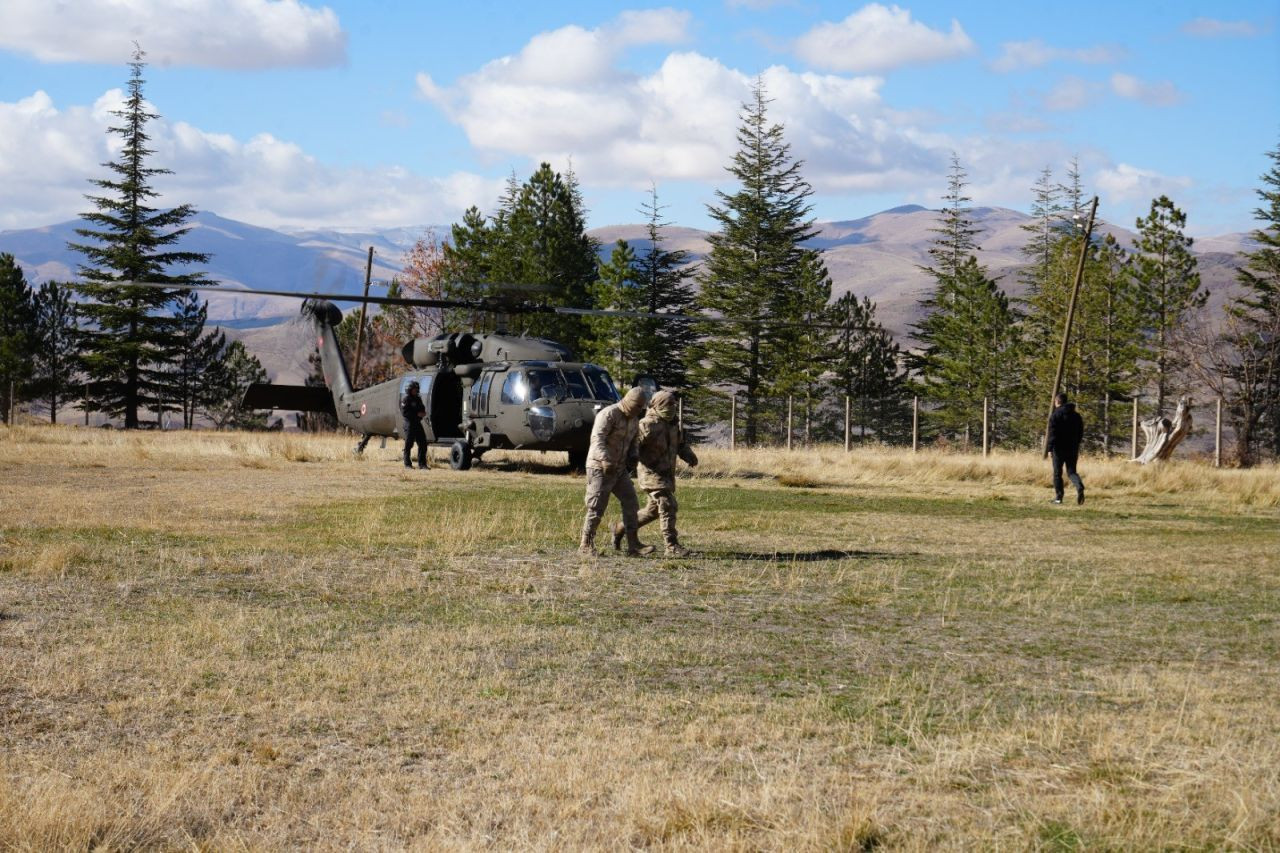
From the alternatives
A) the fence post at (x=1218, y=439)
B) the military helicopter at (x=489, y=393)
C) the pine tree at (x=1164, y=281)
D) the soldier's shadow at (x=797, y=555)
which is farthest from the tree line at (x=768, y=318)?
the soldier's shadow at (x=797, y=555)

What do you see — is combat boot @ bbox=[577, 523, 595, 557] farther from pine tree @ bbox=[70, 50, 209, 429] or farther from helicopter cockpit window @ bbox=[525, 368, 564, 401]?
pine tree @ bbox=[70, 50, 209, 429]

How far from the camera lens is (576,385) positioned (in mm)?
26438

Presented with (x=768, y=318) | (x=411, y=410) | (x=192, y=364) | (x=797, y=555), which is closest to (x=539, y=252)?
(x=768, y=318)

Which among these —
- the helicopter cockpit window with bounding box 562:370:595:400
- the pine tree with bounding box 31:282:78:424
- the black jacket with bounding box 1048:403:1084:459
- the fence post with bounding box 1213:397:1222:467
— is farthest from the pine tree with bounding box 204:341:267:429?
the black jacket with bounding box 1048:403:1084:459

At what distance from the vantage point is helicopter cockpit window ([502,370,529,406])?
2655 cm

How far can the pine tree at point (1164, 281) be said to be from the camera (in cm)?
5853

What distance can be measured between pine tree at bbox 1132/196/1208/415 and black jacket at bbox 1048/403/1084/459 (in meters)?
39.3

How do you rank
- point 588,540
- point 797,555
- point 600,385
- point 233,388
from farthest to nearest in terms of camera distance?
point 233,388 < point 600,385 < point 797,555 < point 588,540

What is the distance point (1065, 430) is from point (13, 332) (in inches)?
2454

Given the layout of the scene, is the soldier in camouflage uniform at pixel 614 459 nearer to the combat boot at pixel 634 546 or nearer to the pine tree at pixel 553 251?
the combat boot at pixel 634 546

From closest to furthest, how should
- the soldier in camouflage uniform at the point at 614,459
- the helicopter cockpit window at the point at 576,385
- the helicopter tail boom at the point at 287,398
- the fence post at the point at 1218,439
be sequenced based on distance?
the soldier in camouflage uniform at the point at 614,459 < the helicopter cockpit window at the point at 576,385 < the helicopter tail boom at the point at 287,398 < the fence post at the point at 1218,439

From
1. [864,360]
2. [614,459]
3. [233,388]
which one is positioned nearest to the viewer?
[614,459]

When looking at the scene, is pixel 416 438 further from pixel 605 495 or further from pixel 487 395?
pixel 605 495

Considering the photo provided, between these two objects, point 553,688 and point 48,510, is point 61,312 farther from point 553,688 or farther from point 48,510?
point 553,688
